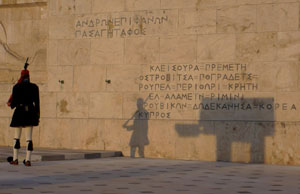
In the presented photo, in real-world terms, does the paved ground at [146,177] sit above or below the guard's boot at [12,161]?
below

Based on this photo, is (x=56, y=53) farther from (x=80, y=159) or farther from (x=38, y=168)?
(x=38, y=168)

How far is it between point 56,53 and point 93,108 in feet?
6.54

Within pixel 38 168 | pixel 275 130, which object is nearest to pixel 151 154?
pixel 275 130

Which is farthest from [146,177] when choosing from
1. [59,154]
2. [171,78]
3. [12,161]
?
[171,78]

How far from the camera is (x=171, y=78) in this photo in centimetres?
1802

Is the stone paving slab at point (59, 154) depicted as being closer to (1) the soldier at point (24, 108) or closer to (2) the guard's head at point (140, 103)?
(1) the soldier at point (24, 108)

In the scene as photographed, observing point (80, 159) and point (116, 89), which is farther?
point (116, 89)

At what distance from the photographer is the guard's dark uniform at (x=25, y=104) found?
48.5 feet

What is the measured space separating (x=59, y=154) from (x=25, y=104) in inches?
89.4

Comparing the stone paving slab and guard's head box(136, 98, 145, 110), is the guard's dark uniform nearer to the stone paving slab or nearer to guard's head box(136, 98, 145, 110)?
the stone paving slab

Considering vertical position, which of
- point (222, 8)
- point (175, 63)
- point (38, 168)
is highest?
point (222, 8)

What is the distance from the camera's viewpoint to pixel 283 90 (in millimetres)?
16781

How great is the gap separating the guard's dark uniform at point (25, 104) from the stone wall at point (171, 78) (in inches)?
158

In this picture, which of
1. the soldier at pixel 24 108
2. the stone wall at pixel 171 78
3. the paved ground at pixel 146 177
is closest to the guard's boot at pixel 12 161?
the soldier at pixel 24 108
